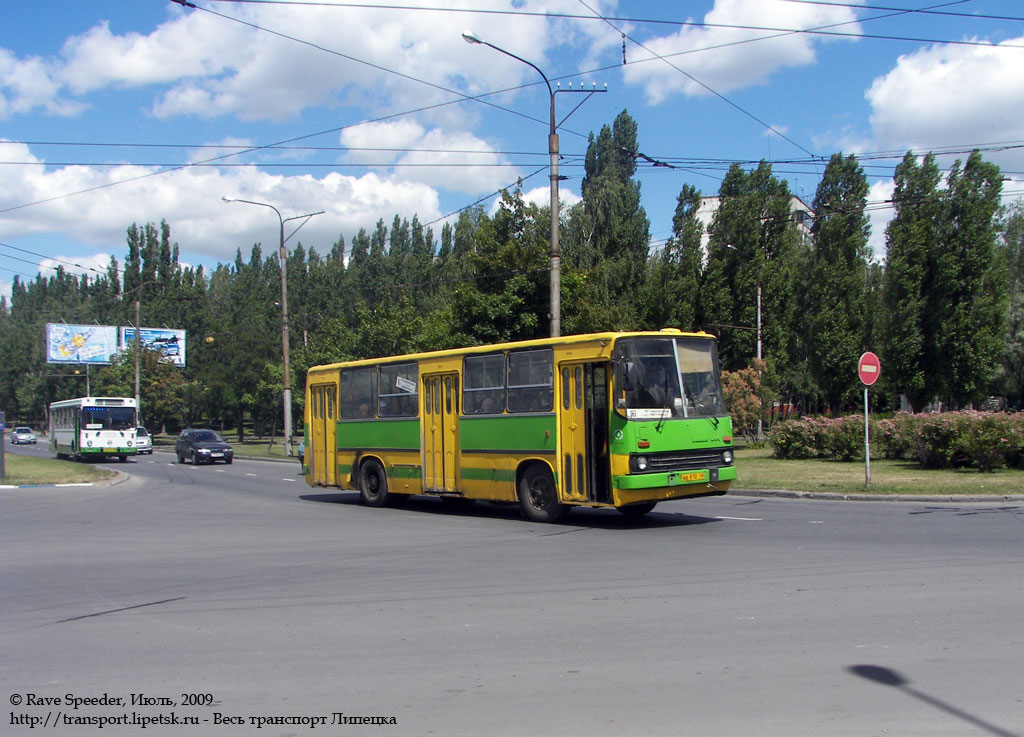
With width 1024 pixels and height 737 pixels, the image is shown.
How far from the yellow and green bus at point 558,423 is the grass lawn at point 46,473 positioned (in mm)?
14365

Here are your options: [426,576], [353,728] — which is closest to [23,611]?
[426,576]

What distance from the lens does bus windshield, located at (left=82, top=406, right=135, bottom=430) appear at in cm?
4394

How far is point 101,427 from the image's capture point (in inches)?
1743

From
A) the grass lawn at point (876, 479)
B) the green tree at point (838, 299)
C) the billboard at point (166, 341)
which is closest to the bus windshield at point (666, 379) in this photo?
the grass lawn at point (876, 479)

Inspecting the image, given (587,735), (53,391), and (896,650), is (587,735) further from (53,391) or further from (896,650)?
(53,391)

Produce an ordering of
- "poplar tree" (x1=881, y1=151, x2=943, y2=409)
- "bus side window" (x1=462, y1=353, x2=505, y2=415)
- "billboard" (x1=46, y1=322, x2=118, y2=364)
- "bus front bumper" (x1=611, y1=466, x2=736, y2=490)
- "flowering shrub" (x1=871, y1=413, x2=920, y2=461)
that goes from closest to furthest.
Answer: "bus front bumper" (x1=611, y1=466, x2=736, y2=490) < "bus side window" (x1=462, y1=353, x2=505, y2=415) < "flowering shrub" (x1=871, y1=413, x2=920, y2=461) < "poplar tree" (x1=881, y1=151, x2=943, y2=409) < "billboard" (x1=46, y1=322, x2=118, y2=364)

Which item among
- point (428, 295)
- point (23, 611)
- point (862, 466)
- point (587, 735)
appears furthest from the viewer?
point (428, 295)

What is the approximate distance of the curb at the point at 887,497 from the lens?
16.9 metres

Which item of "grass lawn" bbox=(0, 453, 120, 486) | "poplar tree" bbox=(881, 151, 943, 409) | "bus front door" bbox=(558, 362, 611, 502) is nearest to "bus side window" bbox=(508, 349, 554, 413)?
"bus front door" bbox=(558, 362, 611, 502)

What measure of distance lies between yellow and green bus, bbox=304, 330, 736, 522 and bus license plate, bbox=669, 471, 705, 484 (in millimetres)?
19

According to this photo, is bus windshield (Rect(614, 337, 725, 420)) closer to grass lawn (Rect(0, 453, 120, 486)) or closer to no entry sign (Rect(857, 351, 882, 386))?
no entry sign (Rect(857, 351, 882, 386))

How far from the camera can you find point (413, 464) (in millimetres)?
18422

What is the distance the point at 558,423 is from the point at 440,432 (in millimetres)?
3475

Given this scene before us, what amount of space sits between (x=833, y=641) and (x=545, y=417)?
8.72 metres
